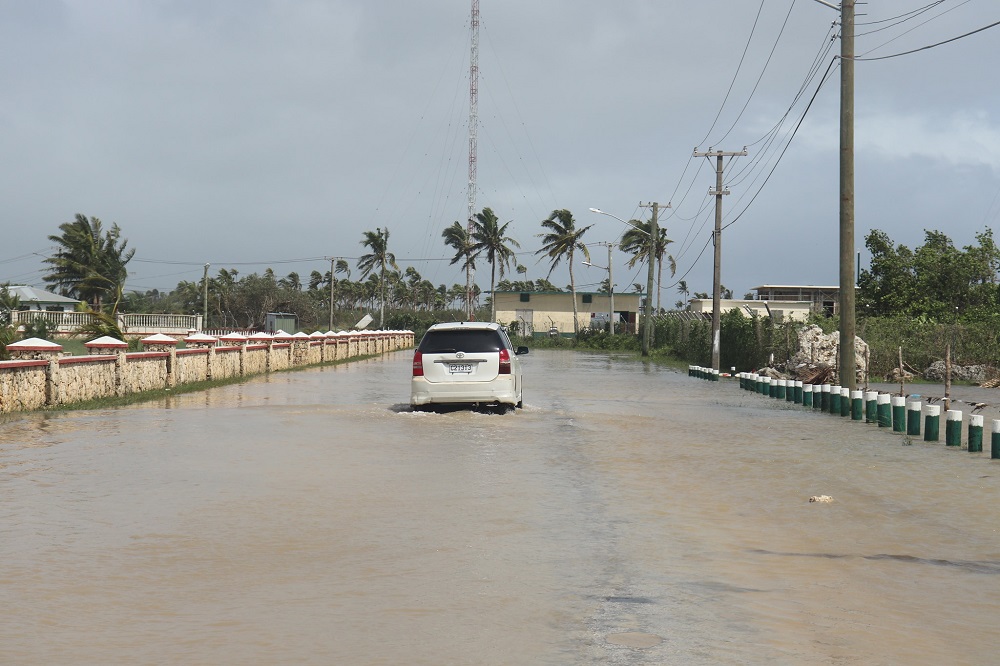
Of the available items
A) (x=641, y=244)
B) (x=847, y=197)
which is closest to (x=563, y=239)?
(x=641, y=244)

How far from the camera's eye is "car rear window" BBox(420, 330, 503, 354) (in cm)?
1958

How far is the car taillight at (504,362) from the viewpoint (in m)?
19.7

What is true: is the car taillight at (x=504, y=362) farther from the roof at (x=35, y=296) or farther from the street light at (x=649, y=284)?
the roof at (x=35, y=296)

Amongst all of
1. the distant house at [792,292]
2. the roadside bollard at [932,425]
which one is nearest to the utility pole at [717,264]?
the roadside bollard at [932,425]

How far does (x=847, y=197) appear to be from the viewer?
2416cm

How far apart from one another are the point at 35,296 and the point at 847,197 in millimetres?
82730

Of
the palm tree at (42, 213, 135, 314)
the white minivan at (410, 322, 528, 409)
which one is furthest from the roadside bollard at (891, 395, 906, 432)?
the palm tree at (42, 213, 135, 314)

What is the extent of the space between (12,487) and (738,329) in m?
36.5

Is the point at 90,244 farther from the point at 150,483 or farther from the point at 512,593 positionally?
the point at 512,593

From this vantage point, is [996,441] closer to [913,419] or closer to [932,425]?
[932,425]

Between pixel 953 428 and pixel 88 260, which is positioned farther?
pixel 88 260

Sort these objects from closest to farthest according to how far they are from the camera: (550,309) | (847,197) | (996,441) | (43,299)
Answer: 1. (996,441)
2. (847,197)
3. (43,299)
4. (550,309)

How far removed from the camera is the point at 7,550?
8102 mm

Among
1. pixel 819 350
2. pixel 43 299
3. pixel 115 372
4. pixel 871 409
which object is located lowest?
pixel 871 409
